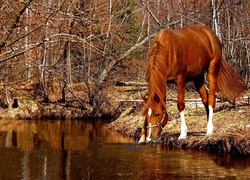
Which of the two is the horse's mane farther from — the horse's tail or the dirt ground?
the horse's tail

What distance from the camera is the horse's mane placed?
10242mm

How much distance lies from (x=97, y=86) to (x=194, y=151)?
13.4m

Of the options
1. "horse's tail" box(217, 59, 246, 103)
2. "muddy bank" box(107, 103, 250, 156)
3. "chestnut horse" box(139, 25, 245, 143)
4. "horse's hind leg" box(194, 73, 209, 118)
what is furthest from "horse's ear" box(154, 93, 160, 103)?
"horse's tail" box(217, 59, 246, 103)

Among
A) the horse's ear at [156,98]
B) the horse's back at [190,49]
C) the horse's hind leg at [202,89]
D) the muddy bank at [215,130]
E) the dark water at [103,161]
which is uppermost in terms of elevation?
the horse's back at [190,49]

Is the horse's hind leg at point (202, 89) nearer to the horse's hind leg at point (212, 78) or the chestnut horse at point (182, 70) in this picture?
the chestnut horse at point (182, 70)

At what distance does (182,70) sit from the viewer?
11.3 meters

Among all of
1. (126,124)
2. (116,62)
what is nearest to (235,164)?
(126,124)

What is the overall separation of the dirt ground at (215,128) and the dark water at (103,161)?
355 millimetres

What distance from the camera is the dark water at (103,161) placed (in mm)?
9000

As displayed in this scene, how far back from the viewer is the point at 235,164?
10.2m

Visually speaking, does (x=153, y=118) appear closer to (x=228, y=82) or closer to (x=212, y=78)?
(x=212, y=78)

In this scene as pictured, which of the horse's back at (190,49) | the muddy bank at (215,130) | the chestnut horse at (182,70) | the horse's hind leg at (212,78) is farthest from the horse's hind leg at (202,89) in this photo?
the muddy bank at (215,130)

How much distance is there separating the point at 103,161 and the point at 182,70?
2738 mm

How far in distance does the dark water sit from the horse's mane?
49.5 inches
